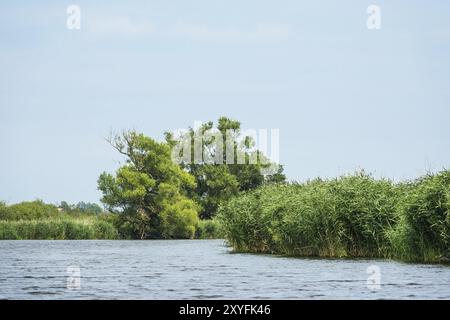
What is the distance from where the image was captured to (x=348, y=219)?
35.2 meters

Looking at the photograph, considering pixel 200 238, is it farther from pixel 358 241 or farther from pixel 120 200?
pixel 358 241

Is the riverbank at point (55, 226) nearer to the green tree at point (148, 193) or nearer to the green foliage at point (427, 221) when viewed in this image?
the green tree at point (148, 193)

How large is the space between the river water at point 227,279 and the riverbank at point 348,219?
133cm

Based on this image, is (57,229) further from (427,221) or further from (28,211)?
(427,221)

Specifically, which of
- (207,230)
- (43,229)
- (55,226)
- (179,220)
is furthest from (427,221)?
(207,230)

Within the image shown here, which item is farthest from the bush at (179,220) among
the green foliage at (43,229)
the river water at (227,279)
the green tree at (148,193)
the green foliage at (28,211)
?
the river water at (227,279)

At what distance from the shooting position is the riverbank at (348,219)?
102 feet

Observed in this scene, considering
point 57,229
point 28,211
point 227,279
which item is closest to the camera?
point 227,279

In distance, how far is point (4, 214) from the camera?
78.6 meters

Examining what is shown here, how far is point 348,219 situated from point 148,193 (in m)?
46.0

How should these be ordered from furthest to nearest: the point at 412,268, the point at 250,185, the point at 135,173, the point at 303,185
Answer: the point at 250,185
the point at 135,173
the point at 303,185
the point at 412,268

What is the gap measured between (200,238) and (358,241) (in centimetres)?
4803
